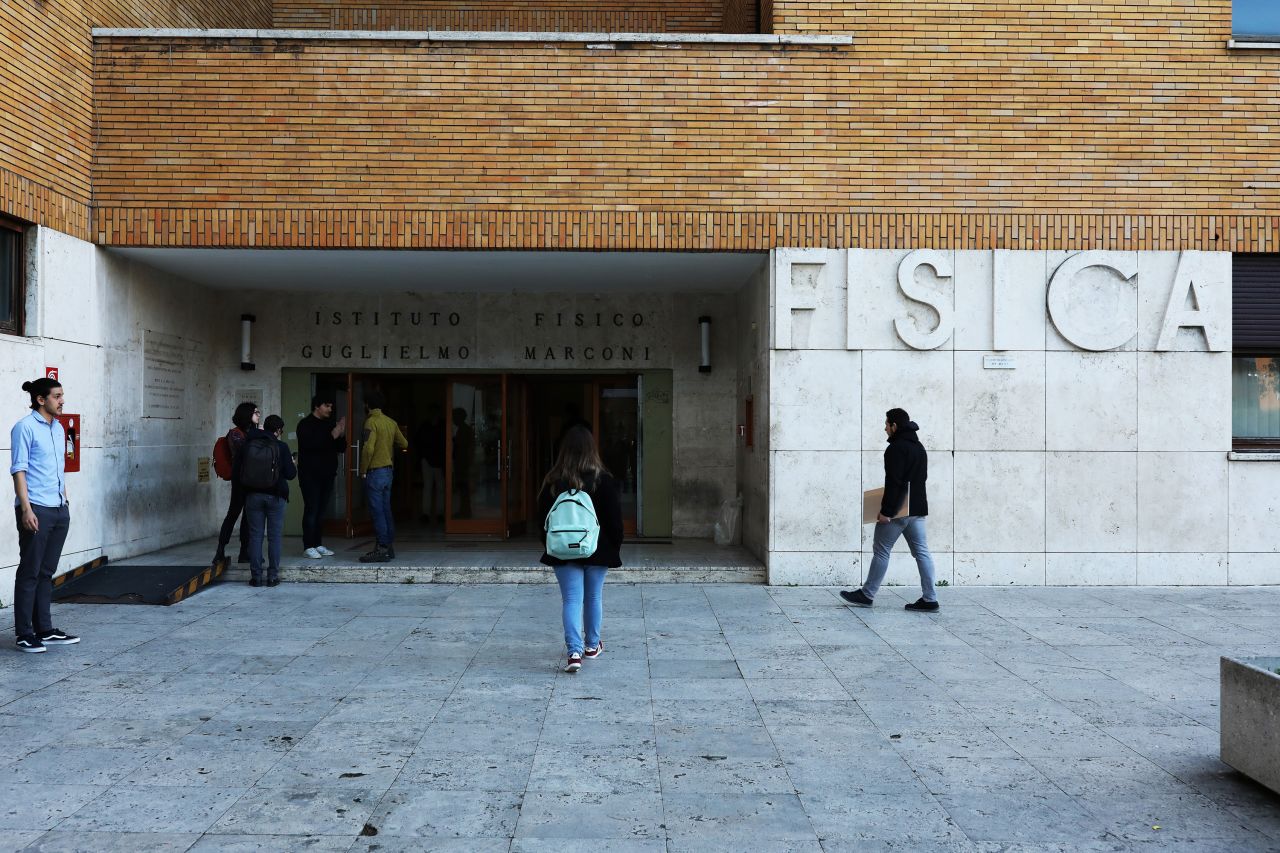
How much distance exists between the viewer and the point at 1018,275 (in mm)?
9594

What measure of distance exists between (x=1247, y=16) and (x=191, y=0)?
11.9 meters

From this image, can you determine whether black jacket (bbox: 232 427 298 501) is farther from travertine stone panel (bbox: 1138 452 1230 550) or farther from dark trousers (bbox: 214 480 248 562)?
travertine stone panel (bbox: 1138 452 1230 550)

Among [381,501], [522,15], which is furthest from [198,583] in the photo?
[522,15]

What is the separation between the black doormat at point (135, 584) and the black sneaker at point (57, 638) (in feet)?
4.83

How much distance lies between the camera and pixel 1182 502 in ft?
31.6

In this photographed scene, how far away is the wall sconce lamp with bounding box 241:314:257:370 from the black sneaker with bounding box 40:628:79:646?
5.97 meters

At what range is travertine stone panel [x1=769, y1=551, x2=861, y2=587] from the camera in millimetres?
9617

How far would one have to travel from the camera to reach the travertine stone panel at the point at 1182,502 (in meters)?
9.62

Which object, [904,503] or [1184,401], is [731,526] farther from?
[1184,401]

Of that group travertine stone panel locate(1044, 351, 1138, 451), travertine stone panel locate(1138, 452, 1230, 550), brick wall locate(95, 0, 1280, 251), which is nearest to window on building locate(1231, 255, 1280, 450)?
brick wall locate(95, 0, 1280, 251)


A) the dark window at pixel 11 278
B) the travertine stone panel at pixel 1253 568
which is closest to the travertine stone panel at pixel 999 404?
the travertine stone panel at pixel 1253 568

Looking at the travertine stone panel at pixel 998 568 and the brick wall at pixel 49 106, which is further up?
the brick wall at pixel 49 106

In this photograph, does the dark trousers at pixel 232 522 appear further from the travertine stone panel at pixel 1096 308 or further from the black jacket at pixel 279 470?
the travertine stone panel at pixel 1096 308

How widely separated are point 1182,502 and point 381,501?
8399mm
